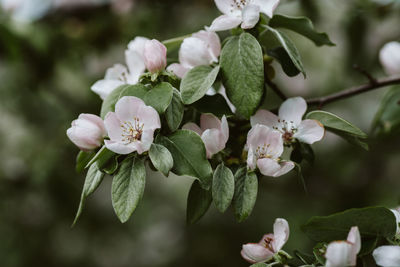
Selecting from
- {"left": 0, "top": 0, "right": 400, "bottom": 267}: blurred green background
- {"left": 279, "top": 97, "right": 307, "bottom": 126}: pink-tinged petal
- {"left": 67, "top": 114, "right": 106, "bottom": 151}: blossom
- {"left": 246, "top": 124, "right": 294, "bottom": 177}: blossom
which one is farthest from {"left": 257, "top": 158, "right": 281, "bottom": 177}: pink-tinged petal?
{"left": 0, "top": 0, "right": 400, "bottom": 267}: blurred green background

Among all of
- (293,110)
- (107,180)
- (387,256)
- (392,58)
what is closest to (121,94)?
(293,110)

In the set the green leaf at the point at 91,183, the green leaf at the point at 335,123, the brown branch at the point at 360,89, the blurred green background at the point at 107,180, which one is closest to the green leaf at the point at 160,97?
the green leaf at the point at 91,183

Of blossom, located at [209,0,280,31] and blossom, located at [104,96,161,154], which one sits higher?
blossom, located at [209,0,280,31]

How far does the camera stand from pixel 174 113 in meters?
0.61

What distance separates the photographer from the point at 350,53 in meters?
1.54

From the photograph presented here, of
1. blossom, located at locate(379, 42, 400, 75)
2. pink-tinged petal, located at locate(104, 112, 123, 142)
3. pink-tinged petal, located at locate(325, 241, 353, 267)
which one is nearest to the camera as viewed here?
pink-tinged petal, located at locate(325, 241, 353, 267)

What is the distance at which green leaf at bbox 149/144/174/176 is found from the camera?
1.80 ft

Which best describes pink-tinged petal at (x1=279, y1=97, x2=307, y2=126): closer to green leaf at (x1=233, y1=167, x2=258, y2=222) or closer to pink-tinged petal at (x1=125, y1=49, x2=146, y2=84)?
green leaf at (x1=233, y1=167, x2=258, y2=222)

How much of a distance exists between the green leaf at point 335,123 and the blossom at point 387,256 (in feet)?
0.45

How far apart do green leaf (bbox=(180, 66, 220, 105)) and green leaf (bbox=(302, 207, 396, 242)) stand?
212 mm

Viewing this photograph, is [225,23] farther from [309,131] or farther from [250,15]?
[309,131]

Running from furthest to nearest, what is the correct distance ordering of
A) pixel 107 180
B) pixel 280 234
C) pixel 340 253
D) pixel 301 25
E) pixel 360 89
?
pixel 107 180 → pixel 360 89 → pixel 301 25 → pixel 280 234 → pixel 340 253

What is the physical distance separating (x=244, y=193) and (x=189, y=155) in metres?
0.08

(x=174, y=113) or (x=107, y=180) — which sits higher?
(x=174, y=113)
